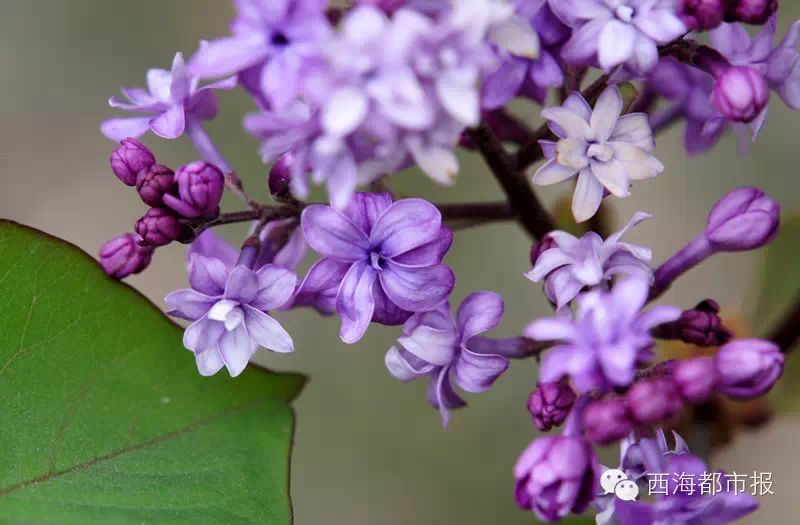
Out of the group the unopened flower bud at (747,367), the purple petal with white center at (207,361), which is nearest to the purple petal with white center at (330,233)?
the purple petal with white center at (207,361)

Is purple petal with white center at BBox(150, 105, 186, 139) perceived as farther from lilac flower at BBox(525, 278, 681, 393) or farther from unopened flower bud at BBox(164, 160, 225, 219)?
lilac flower at BBox(525, 278, 681, 393)

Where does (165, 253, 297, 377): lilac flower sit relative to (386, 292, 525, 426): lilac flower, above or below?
above

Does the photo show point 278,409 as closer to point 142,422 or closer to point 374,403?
point 142,422

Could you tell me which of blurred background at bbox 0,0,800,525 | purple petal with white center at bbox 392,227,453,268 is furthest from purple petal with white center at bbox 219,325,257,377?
blurred background at bbox 0,0,800,525

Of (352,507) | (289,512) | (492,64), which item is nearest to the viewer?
(492,64)

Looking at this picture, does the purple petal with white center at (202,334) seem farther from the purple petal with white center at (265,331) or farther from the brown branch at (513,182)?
the brown branch at (513,182)

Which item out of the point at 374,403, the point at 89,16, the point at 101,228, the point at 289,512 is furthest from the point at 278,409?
the point at 89,16

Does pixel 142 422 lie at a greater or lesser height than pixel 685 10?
lesser
